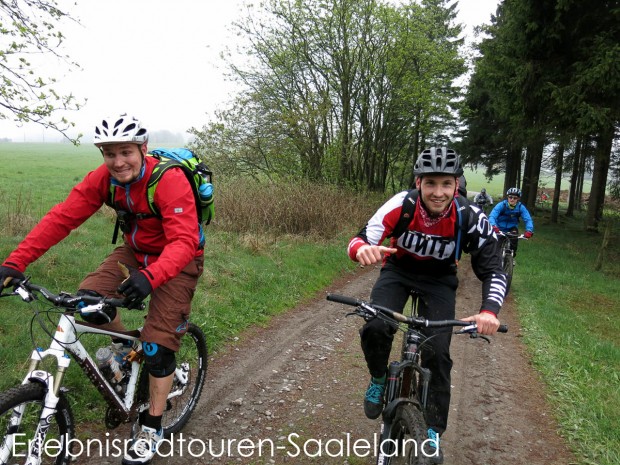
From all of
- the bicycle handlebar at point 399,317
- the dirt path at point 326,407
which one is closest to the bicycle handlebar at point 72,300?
the bicycle handlebar at point 399,317

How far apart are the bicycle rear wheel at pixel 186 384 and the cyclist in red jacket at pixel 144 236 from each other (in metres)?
0.40

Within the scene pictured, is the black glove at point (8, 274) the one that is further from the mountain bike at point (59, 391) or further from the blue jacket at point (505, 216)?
A: the blue jacket at point (505, 216)

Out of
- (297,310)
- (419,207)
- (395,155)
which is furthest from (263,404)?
(395,155)

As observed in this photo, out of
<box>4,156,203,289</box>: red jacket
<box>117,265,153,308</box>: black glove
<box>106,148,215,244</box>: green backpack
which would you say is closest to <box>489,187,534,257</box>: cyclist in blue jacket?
<box>106,148,215,244</box>: green backpack

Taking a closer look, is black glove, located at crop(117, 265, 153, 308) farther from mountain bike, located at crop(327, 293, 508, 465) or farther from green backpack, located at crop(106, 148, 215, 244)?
mountain bike, located at crop(327, 293, 508, 465)

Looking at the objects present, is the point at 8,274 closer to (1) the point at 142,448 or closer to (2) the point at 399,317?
(1) the point at 142,448

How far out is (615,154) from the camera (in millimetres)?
21266

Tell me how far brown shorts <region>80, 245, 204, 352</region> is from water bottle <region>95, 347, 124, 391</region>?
Result: 36cm

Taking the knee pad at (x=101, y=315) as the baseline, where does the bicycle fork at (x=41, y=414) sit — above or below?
below

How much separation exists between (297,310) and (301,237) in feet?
15.4

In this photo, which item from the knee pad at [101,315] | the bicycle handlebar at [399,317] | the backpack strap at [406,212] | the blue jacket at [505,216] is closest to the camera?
the knee pad at [101,315]

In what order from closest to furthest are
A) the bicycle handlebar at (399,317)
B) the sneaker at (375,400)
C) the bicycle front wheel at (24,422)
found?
the bicycle front wheel at (24,422) < the bicycle handlebar at (399,317) < the sneaker at (375,400)

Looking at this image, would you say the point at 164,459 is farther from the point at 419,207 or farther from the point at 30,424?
the point at 419,207

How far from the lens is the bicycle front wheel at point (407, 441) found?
8.48ft
